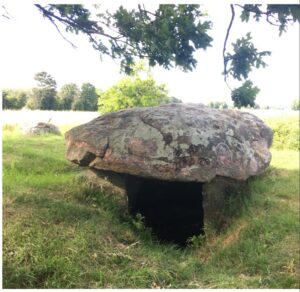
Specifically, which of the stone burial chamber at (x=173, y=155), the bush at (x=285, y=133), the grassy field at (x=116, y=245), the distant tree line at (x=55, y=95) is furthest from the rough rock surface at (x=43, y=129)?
the bush at (x=285, y=133)

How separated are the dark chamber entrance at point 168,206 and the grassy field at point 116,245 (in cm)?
53

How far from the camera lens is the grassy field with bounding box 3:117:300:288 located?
3748mm

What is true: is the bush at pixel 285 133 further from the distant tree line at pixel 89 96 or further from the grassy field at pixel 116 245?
the distant tree line at pixel 89 96

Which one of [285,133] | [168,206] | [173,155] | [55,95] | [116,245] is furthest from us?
[285,133]

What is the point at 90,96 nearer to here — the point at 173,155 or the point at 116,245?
the point at 173,155

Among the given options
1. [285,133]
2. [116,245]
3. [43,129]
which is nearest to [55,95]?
[116,245]

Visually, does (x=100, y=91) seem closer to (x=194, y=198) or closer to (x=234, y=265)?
(x=194, y=198)

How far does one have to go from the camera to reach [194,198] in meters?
6.72

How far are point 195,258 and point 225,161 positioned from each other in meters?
1.31

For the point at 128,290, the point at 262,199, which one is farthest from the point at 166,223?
the point at 128,290

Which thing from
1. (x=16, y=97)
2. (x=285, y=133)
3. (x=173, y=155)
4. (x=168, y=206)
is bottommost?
(x=168, y=206)

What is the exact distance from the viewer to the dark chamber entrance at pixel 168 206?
597 cm

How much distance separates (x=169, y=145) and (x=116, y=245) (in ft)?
4.73

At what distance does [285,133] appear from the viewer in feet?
35.3
